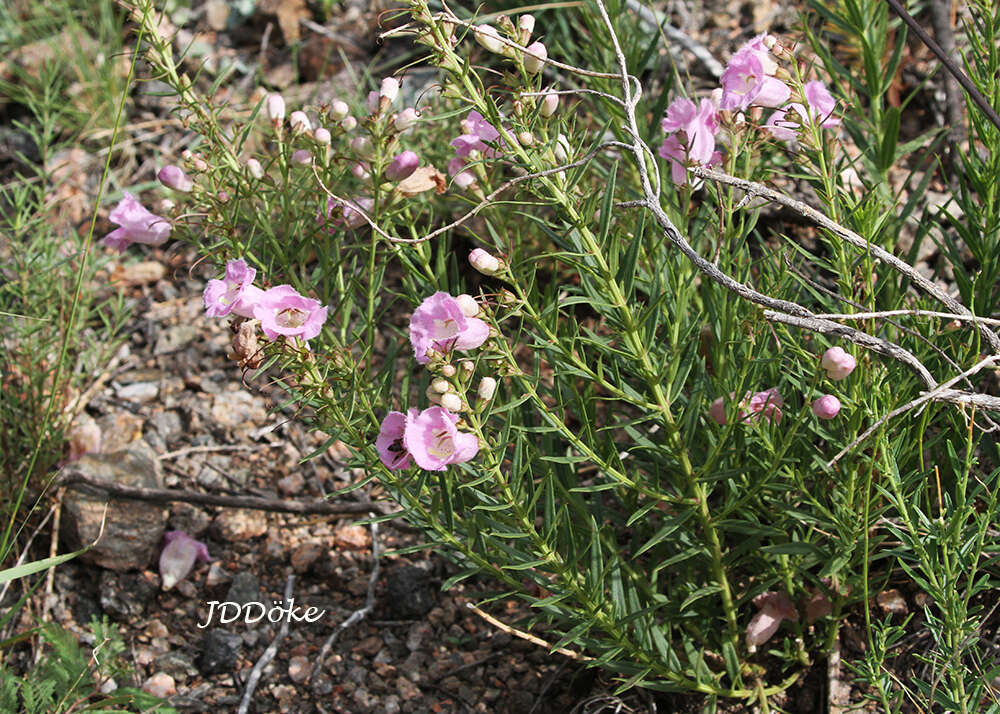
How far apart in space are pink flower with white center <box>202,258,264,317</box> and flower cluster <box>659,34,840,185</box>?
2.86 ft

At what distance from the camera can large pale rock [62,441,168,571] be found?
2.74 metres

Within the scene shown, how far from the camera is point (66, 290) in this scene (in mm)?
3242

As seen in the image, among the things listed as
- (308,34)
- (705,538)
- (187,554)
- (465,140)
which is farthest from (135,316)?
(705,538)

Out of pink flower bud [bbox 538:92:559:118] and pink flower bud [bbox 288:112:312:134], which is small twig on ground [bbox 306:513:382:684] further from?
pink flower bud [bbox 538:92:559:118]

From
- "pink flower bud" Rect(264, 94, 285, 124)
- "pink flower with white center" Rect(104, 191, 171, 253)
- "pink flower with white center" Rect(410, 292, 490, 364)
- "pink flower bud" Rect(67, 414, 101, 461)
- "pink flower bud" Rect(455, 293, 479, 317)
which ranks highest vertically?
"pink flower bud" Rect(264, 94, 285, 124)

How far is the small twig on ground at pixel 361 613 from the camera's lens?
249 centimetres

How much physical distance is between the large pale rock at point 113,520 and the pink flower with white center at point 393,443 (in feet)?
4.32

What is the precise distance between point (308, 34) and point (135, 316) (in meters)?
1.74

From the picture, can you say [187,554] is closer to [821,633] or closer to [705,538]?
[705,538]

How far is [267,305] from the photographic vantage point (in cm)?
166

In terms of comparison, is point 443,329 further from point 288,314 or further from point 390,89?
point 390,89

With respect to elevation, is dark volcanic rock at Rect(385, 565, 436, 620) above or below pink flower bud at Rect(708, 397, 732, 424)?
below

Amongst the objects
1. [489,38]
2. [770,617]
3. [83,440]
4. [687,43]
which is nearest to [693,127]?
[489,38]

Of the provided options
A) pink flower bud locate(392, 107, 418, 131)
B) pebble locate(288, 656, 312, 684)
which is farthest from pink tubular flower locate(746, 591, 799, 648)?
pink flower bud locate(392, 107, 418, 131)
